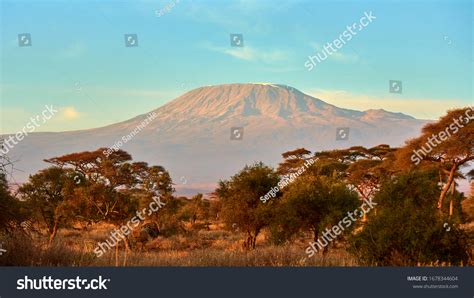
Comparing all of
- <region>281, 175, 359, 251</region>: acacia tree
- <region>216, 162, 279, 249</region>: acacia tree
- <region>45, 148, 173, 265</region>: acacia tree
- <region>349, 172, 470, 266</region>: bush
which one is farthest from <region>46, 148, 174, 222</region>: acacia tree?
<region>349, 172, 470, 266</region>: bush

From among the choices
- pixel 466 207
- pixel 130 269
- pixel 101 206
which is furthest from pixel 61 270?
pixel 466 207

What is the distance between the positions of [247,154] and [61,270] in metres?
187

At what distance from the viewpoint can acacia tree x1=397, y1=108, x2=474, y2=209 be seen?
106 feet

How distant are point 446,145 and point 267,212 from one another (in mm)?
12476

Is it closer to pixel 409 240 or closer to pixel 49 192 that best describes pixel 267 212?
pixel 409 240

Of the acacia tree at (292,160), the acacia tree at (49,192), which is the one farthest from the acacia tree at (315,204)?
the acacia tree at (292,160)

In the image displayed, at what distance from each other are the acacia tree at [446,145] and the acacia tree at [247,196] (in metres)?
10.3

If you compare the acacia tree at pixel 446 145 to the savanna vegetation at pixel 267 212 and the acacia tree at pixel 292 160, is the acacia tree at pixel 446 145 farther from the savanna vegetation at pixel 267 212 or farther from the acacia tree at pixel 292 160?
the acacia tree at pixel 292 160

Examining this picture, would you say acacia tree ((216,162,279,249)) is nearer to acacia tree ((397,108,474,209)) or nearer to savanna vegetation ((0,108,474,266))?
savanna vegetation ((0,108,474,266))

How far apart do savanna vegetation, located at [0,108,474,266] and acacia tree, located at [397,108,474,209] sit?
0.08 metres

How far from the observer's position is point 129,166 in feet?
163

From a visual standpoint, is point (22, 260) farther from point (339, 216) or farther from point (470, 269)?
point (339, 216)

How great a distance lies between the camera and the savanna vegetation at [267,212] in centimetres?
1317

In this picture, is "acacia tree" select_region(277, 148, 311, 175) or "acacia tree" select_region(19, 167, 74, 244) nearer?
"acacia tree" select_region(19, 167, 74, 244)
